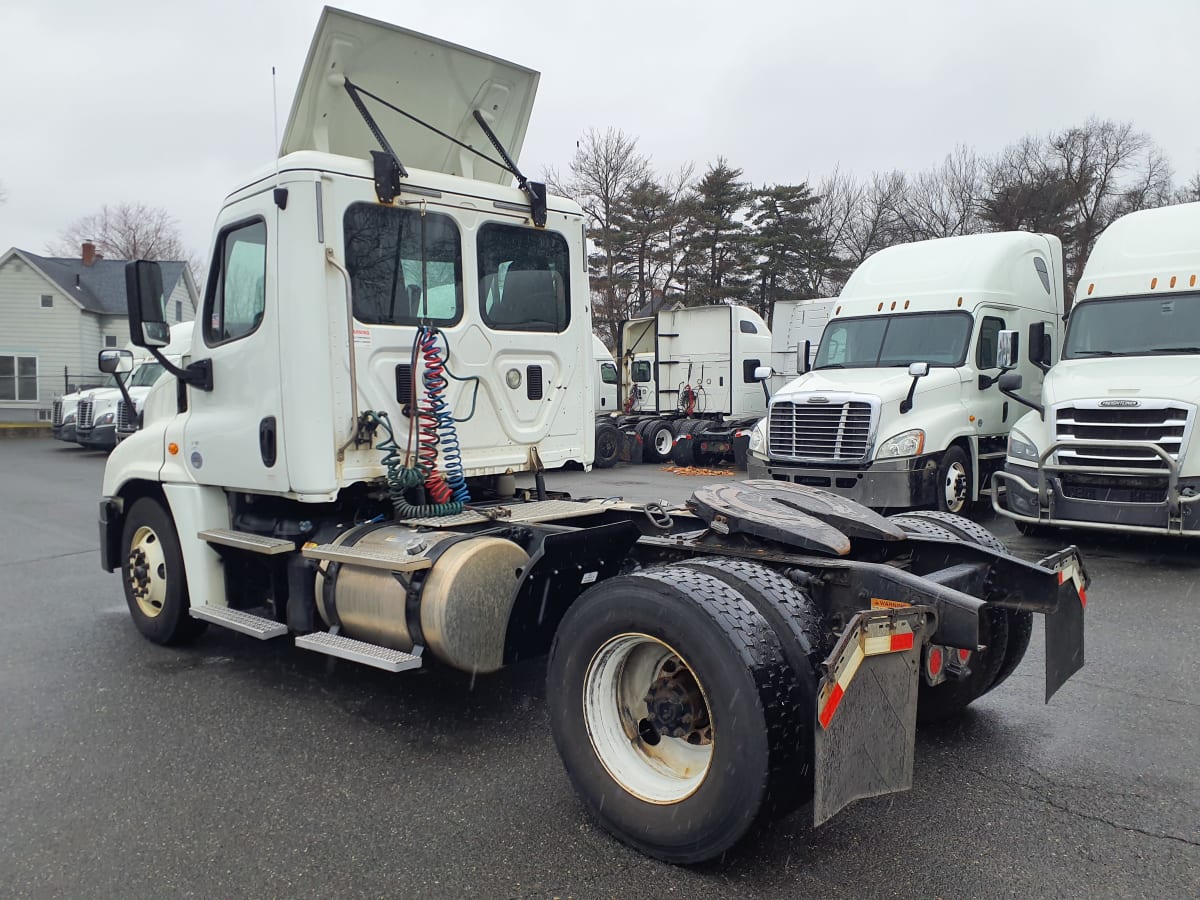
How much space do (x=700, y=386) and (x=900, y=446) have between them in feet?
34.0

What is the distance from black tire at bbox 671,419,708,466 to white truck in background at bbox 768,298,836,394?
75.6 inches

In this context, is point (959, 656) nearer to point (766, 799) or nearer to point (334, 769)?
point (766, 799)

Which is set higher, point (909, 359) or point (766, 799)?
point (909, 359)

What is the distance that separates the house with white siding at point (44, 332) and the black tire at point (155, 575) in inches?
1347

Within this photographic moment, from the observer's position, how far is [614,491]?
1456 cm

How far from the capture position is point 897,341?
452 inches

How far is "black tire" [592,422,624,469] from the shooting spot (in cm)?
1895

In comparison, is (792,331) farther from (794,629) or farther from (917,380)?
(794,629)

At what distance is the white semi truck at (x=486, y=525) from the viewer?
2.96m

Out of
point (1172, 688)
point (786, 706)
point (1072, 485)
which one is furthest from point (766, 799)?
point (1072, 485)

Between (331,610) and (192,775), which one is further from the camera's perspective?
(331,610)

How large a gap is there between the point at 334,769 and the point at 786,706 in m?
2.17

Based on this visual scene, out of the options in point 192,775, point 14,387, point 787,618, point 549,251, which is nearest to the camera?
point 787,618

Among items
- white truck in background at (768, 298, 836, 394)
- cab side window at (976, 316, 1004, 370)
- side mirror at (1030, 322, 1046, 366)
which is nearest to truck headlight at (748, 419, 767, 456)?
cab side window at (976, 316, 1004, 370)
